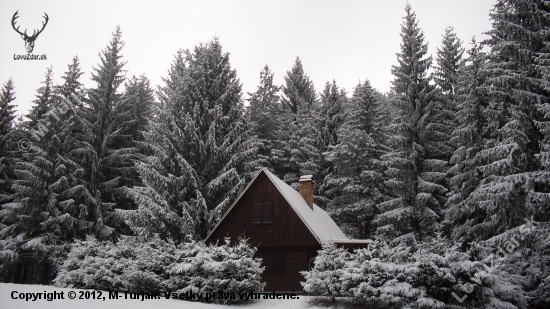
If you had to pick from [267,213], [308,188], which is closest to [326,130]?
[308,188]

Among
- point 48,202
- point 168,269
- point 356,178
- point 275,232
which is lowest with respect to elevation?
point 168,269

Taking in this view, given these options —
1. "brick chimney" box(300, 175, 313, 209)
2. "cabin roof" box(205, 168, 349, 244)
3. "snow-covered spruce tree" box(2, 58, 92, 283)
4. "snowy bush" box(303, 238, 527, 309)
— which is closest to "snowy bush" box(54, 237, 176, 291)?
"cabin roof" box(205, 168, 349, 244)

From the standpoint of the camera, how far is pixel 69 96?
3058 cm

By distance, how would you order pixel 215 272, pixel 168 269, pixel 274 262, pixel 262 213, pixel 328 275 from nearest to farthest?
pixel 328 275, pixel 215 272, pixel 168 269, pixel 274 262, pixel 262 213

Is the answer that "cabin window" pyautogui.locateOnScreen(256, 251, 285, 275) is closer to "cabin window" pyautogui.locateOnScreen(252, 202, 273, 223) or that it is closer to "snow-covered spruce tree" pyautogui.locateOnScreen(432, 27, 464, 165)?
"cabin window" pyautogui.locateOnScreen(252, 202, 273, 223)

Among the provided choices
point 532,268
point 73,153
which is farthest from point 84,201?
point 532,268

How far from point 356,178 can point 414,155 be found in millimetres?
6261

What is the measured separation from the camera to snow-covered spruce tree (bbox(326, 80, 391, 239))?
30422 millimetres

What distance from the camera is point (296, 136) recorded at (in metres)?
37.4

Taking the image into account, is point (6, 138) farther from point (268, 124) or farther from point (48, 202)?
point (268, 124)

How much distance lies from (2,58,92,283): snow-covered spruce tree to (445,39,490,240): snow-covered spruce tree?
963 inches

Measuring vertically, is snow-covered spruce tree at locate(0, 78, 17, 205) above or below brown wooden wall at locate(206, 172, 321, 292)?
above

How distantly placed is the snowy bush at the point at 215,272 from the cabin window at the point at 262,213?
5881 mm

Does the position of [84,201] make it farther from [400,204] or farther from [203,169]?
[400,204]
